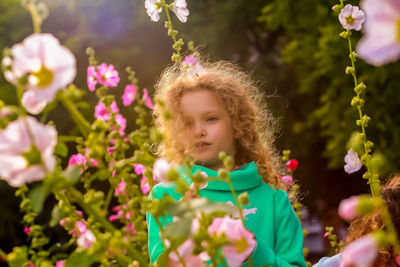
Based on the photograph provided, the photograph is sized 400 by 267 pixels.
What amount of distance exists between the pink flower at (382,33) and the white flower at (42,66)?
28 cm

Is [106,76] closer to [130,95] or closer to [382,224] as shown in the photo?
[130,95]

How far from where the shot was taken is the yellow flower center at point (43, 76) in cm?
56

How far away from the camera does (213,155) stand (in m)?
1.38

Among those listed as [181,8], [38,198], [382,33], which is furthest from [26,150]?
[181,8]

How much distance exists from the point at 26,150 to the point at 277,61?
5604 mm

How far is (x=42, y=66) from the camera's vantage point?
0.56 meters

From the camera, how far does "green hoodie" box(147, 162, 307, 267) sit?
50.7 inches

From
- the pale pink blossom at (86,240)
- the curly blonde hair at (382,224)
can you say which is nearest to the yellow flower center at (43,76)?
the pale pink blossom at (86,240)

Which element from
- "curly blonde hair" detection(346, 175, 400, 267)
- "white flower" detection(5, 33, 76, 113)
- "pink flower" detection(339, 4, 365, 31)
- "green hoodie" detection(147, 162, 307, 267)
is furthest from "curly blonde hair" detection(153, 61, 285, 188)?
"white flower" detection(5, 33, 76, 113)

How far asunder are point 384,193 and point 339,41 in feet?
9.90

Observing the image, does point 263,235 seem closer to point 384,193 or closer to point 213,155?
point 213,155

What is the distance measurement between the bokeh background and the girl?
2444 millimetres

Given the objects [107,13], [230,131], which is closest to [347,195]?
[107,13]

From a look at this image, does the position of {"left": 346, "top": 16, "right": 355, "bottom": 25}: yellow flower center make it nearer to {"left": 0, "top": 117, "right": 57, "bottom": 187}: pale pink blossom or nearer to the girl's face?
the girl's face
